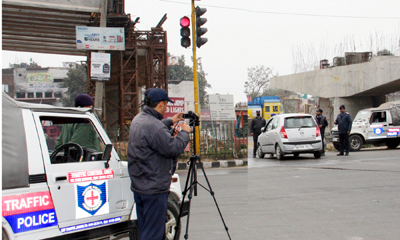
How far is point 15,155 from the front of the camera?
2965mm

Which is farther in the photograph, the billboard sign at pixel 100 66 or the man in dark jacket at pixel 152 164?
the billboard sign at pixel 100 66

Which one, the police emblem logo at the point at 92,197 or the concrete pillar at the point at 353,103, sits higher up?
the concrete pillar at the point at 353,103

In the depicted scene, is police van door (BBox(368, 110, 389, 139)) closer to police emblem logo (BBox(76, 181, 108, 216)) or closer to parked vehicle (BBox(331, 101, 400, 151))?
parked vehicle (BBox(331, 101, 400, 151))

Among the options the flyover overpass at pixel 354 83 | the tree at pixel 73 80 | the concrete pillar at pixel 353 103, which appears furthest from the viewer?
the tree at pixel 73 80

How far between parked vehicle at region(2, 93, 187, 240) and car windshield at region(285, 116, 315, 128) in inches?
404

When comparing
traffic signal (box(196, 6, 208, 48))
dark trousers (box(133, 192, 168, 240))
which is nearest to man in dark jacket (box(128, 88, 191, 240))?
dark trousers (box(133, 192, 168, 240))

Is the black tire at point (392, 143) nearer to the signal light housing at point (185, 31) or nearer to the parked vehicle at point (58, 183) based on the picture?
the signal light housing at point (185, 31)

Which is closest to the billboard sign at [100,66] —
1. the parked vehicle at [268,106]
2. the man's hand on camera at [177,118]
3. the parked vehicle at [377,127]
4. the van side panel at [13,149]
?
the parked vehicle at [377,127]

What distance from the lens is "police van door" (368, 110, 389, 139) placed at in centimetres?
1638

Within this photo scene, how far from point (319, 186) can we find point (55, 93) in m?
42.0

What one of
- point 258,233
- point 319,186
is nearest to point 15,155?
point 258,233

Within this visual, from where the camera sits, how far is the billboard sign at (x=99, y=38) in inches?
661

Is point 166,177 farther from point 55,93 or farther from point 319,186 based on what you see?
point 55,93

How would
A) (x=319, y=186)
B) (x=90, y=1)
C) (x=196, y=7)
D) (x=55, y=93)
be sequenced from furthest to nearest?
(x=55, y=93) < (x=90, y=1) < (x=196, y=7) < (x=319, y=186)
